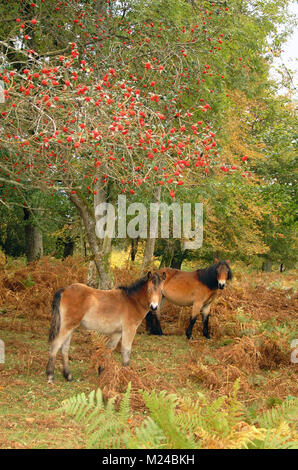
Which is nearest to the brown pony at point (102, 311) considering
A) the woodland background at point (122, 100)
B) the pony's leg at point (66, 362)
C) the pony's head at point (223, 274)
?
the pony's leg at point (66, 362)

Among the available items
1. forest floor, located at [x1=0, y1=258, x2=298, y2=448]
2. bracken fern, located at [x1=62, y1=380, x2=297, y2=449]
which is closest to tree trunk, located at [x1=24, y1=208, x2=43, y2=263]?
forest floor, located at [x1=0, y1=258, x2=298, y2=448]

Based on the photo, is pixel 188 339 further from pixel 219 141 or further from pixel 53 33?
pixel 53 33

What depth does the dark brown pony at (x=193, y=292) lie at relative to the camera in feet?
36.9

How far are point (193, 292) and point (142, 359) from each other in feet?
9.22

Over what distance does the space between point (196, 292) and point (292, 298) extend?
12.7ft

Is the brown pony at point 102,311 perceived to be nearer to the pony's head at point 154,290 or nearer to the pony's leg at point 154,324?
the pony's head at point 154,290

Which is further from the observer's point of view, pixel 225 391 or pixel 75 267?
pixel 75 267

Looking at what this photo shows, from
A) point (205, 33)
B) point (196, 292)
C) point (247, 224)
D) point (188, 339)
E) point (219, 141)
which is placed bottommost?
point (188, 339)

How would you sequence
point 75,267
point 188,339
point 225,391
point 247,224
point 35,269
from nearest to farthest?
point 225,391, point 188,339, point 35,269, point 75,267, point 247,224

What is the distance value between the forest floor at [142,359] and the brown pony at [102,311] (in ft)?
0.99

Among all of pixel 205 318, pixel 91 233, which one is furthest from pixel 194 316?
pixel 91 233

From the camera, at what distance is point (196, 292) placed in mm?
11406

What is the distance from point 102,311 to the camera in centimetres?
786

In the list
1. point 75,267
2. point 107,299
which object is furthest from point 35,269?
point 107,299
